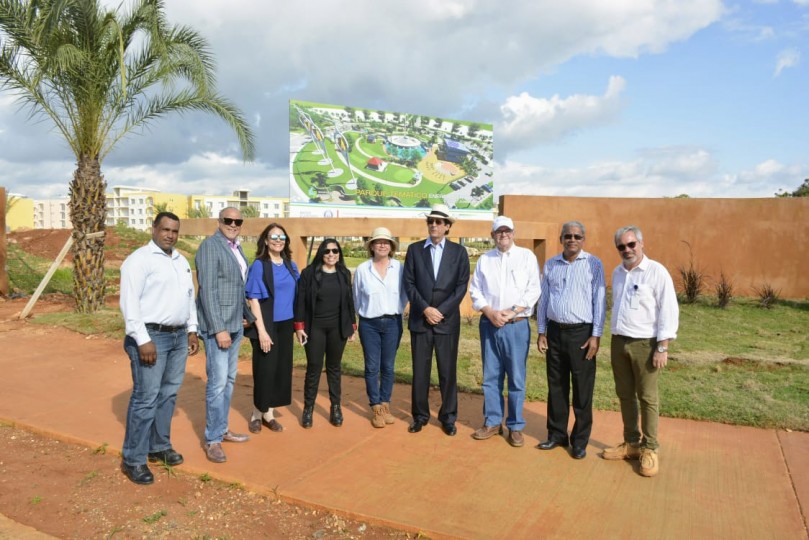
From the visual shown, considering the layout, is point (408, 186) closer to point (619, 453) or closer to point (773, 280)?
point (773, 280)

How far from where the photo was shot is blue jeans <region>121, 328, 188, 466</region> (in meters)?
3.83

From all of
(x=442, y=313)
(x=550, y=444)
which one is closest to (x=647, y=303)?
(x=550, y=444)

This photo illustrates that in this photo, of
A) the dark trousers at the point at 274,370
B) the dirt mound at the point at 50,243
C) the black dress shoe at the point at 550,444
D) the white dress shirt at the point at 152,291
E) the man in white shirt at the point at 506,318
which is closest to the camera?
the white dress shirt at the point at 152,291

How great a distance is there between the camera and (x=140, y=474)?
12.7 feet

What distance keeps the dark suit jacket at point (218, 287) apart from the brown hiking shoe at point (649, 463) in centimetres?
298

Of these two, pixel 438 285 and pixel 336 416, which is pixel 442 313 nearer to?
pixel 438 285

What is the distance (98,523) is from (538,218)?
11947 mm

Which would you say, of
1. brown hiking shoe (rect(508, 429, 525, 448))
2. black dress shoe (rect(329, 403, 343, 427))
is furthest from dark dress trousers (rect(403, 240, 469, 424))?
black dress shoe (rect(329, 403, 343, 427))

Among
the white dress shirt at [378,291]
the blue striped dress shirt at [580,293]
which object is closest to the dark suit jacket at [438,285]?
the white dress shirt at [378,291]

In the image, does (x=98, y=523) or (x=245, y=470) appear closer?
(x=98, y=523)

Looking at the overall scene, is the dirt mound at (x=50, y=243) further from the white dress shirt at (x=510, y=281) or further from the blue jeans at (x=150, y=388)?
the white dress shirt at (x=510, y=281)

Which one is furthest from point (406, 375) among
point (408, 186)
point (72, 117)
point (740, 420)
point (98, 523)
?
point (408, 186)

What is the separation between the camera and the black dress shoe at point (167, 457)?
414 cm

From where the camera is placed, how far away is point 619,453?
13.8ft
